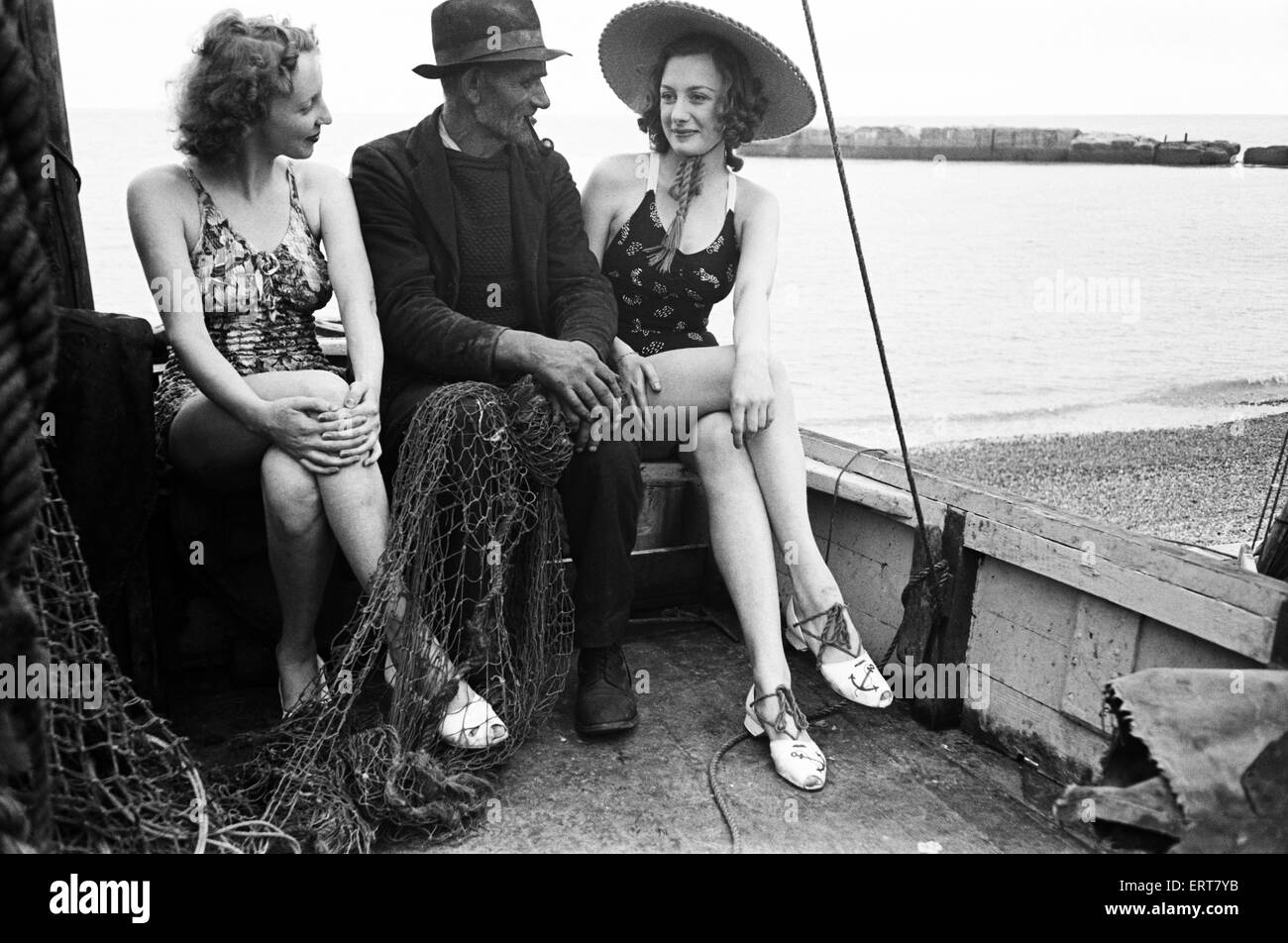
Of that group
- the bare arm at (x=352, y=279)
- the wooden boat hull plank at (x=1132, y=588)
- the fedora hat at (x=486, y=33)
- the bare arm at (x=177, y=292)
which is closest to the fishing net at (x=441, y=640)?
the bare arm at (x=352, y=279)

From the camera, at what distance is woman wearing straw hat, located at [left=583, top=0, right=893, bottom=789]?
9.20ft

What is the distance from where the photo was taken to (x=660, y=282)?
3.23 m

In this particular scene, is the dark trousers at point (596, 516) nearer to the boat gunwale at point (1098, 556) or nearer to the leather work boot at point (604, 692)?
the leather work boot at point (604, 692)

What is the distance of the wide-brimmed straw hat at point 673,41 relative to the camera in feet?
10.1

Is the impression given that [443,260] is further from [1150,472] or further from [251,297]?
[1150,472]

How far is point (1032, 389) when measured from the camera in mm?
14570

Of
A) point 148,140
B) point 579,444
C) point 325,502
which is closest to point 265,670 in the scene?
point 325,502

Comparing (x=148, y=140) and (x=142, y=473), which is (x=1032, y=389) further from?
(x=148, y=140)

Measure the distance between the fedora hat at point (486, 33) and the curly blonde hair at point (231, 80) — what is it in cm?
45

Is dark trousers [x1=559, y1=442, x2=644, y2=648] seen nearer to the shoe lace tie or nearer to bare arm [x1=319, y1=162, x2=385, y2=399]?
the shoe lace tie

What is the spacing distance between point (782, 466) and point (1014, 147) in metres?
68.2

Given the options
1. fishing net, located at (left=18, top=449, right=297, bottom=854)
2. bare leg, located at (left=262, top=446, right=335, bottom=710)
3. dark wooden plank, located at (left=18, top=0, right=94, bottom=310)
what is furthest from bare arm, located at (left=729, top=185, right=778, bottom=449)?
dark wooden plank, located at (left=18, top=0, right=94, bottom=310)

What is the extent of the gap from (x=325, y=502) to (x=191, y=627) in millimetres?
727

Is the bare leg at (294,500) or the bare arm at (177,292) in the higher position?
the bare arm at (177,292)
